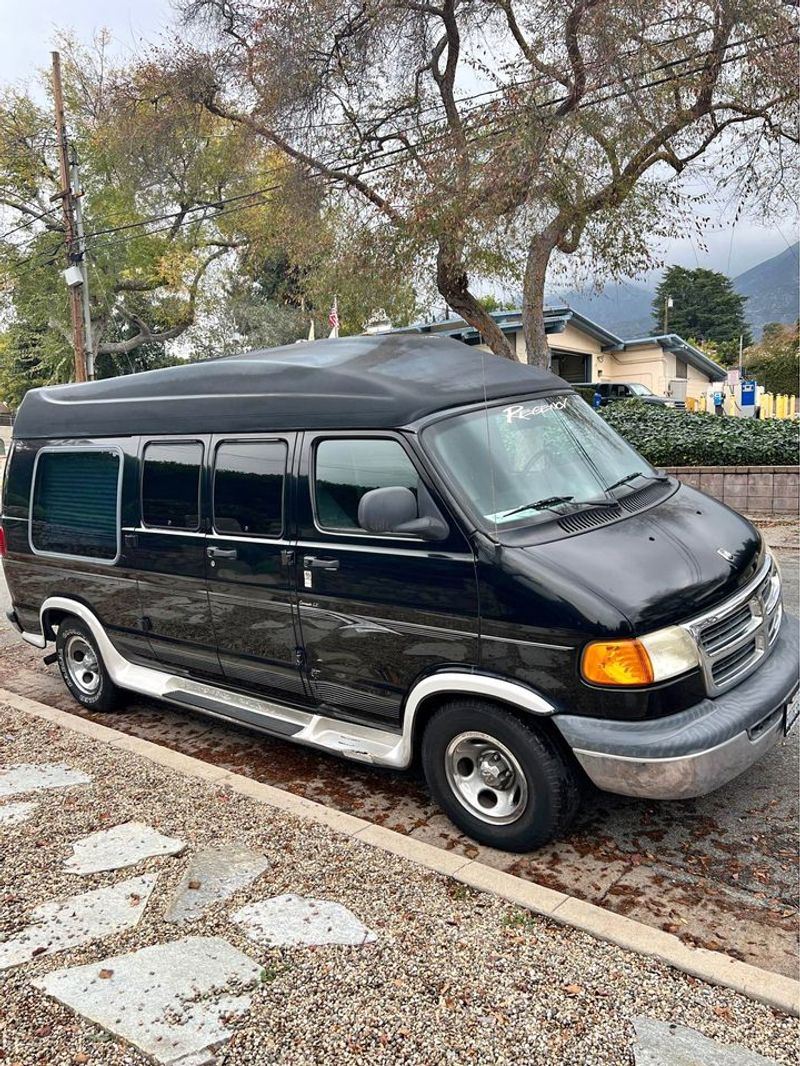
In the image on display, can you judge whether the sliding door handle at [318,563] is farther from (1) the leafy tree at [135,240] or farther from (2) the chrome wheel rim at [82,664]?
(1) the leafy tree at [135,240]

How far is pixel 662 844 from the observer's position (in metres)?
3.65

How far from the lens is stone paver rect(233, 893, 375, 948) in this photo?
291 centimetres

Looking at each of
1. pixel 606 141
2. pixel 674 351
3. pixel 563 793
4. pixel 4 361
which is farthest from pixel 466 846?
pixel 4 361

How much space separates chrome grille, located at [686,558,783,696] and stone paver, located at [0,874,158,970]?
2.56 meters

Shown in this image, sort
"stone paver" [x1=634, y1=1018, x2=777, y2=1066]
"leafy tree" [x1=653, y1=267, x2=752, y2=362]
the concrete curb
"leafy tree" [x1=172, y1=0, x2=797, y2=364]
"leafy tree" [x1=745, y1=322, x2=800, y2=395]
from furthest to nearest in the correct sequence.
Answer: "leafy tree" [x1=653, y1=267, x2=752, y2=362], "leafy tree" [x1=745, y1=322, x2=800, y2=395], "leafy tree" [x1=172, y1=0, x2=797, y2=364], the concrete curb, "stone paver" [x1=634, y1=1018, x2=777, y2=1066]

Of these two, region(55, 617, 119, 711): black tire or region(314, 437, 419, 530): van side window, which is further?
region(55, 617, 119, 711): black tire

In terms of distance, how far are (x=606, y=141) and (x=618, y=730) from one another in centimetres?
1099

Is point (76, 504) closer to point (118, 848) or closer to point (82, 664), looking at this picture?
point (82, 664)

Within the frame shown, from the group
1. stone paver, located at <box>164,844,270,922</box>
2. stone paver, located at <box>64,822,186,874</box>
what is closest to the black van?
stone paver, located at <box>164,844,270,922</box>

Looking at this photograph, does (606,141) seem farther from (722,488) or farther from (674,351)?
(674,351)

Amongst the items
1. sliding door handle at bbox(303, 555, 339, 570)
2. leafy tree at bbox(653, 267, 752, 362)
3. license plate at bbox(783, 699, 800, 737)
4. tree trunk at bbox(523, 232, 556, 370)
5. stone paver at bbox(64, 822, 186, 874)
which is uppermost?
leafy tree at bbox(653, 267, 752, 362)

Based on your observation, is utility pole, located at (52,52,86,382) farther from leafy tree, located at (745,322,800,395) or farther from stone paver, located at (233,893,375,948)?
leafy tree, located at (745,322,800,395)

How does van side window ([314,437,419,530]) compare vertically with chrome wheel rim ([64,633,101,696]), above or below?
above

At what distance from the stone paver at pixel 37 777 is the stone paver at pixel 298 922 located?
1751 mm
